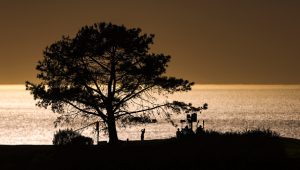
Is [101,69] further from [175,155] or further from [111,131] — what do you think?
[175,155]

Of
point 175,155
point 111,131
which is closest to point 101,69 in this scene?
point 111,131

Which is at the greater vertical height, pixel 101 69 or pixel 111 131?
pixel 101 69

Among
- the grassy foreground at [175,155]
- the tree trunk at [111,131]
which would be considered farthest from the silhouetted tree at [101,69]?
the grassy foreground at [175,155]

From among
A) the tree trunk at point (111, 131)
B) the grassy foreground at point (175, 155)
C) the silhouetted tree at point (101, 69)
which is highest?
the silhouetted tree at point (101, 69)

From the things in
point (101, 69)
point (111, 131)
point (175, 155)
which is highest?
point (101, 69)

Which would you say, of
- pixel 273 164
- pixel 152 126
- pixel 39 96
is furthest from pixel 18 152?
pixel 152 126

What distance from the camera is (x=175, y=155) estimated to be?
3725cm

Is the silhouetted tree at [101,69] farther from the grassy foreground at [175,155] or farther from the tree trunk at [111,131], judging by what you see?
the grassy foreground at [175,155]

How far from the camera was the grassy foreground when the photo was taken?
34812mm

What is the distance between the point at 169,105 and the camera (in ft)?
166

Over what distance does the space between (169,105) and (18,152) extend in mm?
13601

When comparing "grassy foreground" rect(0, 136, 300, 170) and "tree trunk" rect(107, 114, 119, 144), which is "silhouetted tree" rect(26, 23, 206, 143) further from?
"grassy foreground" rect(0, 136, 300, 170)

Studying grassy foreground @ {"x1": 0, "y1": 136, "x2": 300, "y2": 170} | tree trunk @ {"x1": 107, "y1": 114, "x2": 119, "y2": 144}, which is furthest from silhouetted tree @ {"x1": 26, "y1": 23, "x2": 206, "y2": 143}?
grassy foreground @ {"x1": 0, "y1": 136, "x2": 300, "y2": 170}

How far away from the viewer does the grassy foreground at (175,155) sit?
3481cm
